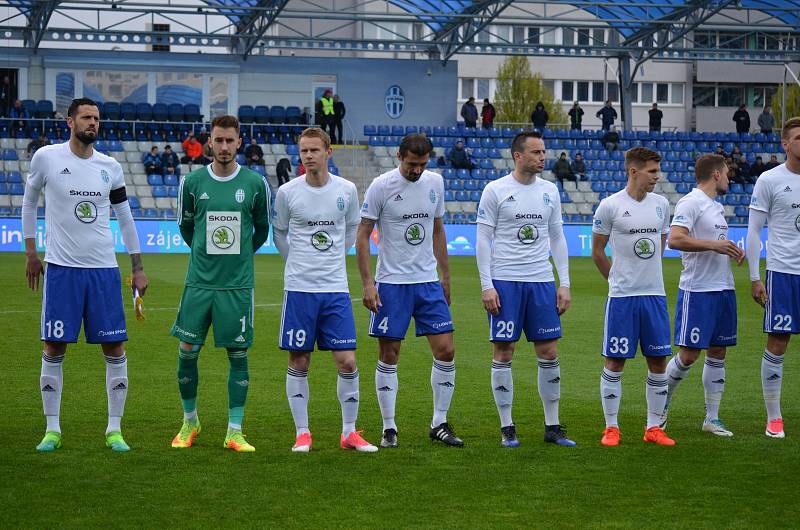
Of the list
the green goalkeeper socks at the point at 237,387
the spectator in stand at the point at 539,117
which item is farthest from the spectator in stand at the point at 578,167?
the green goalkeeper socks at the point at 237,387

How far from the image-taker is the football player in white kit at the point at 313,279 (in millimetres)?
7270

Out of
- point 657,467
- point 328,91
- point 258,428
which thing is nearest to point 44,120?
point 328,91

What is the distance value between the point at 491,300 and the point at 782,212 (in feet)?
7.67

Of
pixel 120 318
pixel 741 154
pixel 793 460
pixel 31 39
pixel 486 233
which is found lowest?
pixel 793 460

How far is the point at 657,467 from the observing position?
22.9 ft

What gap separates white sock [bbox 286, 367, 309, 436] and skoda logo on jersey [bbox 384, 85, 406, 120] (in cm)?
3414

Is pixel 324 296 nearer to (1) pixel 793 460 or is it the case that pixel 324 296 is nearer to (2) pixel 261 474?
(2) pixel 261 474

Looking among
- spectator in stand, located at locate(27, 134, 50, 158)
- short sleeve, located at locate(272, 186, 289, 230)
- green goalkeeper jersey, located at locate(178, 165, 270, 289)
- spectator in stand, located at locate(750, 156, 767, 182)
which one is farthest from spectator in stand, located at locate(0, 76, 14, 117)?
short sleeve, located at locate(272, 186, 289, 230)

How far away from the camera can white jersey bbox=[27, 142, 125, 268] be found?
728 cm

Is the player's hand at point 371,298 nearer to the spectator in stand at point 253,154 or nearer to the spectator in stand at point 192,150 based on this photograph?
the spectator in stand at point 253,154

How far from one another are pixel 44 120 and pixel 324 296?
27.9m

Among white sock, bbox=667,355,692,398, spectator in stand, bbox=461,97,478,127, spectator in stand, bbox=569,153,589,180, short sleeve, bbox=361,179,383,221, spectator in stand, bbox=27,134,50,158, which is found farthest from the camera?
spectator in stand, bbox=461,97,478,127

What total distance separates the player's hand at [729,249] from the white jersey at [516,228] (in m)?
1.18

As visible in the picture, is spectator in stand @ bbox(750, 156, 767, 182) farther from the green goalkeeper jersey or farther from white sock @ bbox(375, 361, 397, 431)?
the green goalkeeper jersey
